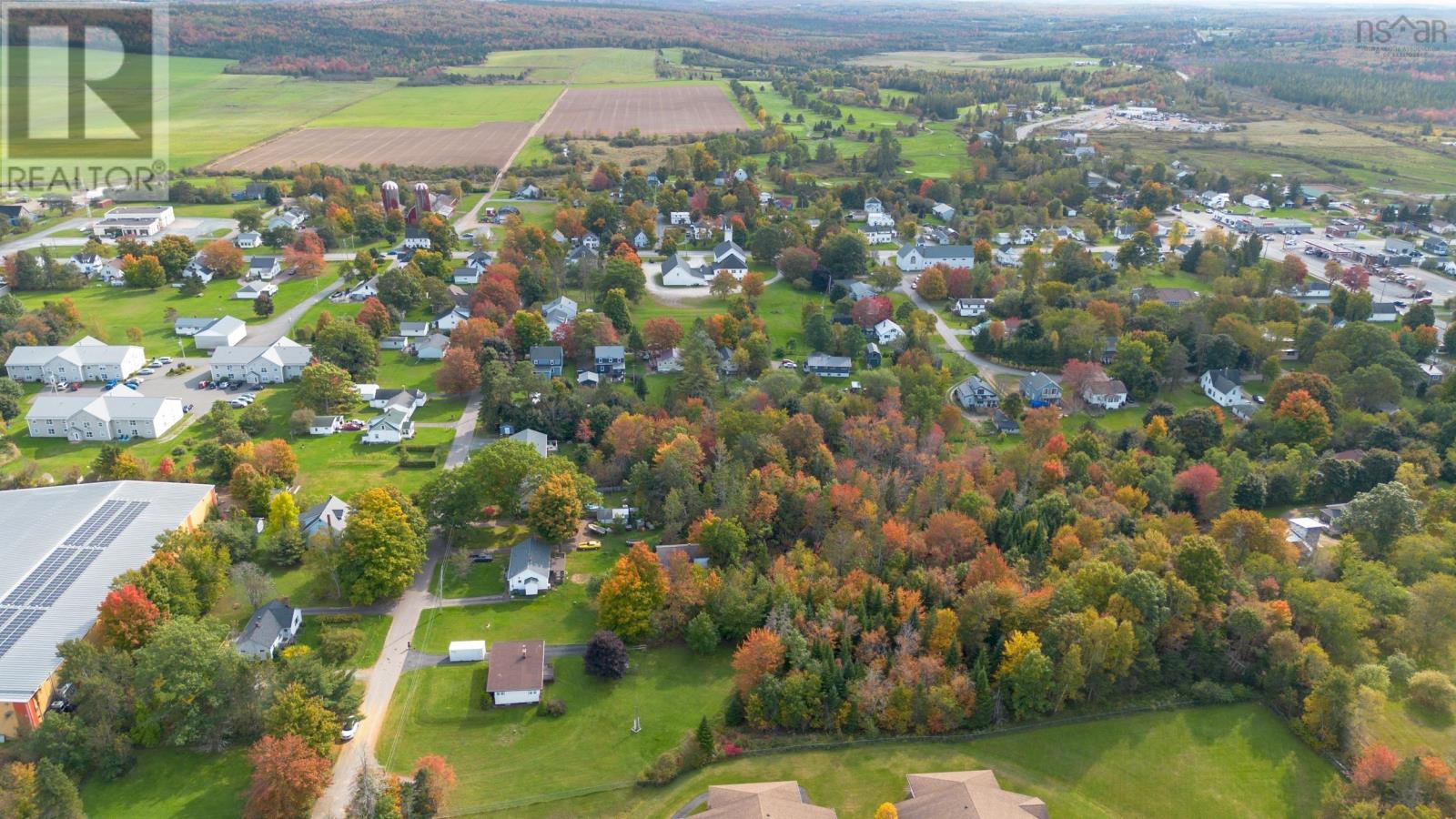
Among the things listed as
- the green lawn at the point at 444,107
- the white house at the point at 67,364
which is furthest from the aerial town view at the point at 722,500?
the green lawn at the point at 444,107

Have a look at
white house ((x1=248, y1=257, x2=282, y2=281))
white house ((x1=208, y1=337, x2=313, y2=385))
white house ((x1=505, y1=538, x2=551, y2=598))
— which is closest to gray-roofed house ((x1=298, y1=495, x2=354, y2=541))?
white house ((x1=505, y1=538, x2=551, y2=598))

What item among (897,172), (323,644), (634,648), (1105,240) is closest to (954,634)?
(634,648)

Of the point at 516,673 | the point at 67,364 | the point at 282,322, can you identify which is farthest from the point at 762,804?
the point at 282,322

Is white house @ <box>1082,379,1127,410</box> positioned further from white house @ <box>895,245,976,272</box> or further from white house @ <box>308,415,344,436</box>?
white house @ <box>308,415,344,436</box>

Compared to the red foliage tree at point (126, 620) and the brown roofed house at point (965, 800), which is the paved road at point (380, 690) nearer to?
the red foliage tree at point (126, 620)

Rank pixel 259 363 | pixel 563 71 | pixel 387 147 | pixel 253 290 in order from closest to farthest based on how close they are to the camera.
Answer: pixel 259 363, pixel 253 290, pixel 387 147, pixel 563 71

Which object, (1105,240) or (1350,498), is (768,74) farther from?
(1350,498)

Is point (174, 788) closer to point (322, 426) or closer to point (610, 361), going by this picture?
point (322, 426)
